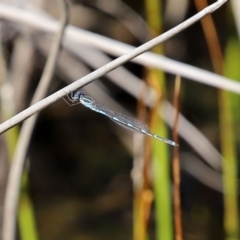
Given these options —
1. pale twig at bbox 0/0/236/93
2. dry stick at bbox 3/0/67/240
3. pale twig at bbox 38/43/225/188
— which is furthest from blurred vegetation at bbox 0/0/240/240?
dry stick at bbox 3/0/67/240

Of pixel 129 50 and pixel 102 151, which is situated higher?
pixel 102 151

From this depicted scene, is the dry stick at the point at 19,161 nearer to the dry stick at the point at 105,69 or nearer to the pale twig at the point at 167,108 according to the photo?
the dry stick at the point at 105,69

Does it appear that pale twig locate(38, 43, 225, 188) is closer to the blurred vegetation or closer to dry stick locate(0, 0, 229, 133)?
the blurred vegetation

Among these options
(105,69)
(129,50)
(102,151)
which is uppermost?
(102,151)

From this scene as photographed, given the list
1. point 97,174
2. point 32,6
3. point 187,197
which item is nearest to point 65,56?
point 32,6

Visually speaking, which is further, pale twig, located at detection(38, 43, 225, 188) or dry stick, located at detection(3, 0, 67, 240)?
pale twig, located at detection(38, 43, 225, 188)

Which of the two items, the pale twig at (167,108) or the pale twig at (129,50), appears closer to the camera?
the pale twig at (129,50)

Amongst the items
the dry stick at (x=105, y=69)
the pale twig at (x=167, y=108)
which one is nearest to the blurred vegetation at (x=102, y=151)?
the pale twig at (x=167, y=108)

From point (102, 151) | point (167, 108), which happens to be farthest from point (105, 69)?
point (102, 151)

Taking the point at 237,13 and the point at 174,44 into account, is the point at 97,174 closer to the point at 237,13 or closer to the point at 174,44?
the point at 174,44

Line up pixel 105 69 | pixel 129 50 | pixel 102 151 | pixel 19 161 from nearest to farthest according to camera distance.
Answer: pixel 105 69
pixel 19 161
pixel 129 50
pixel 102 151

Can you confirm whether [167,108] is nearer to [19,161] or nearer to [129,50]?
[129,50]
